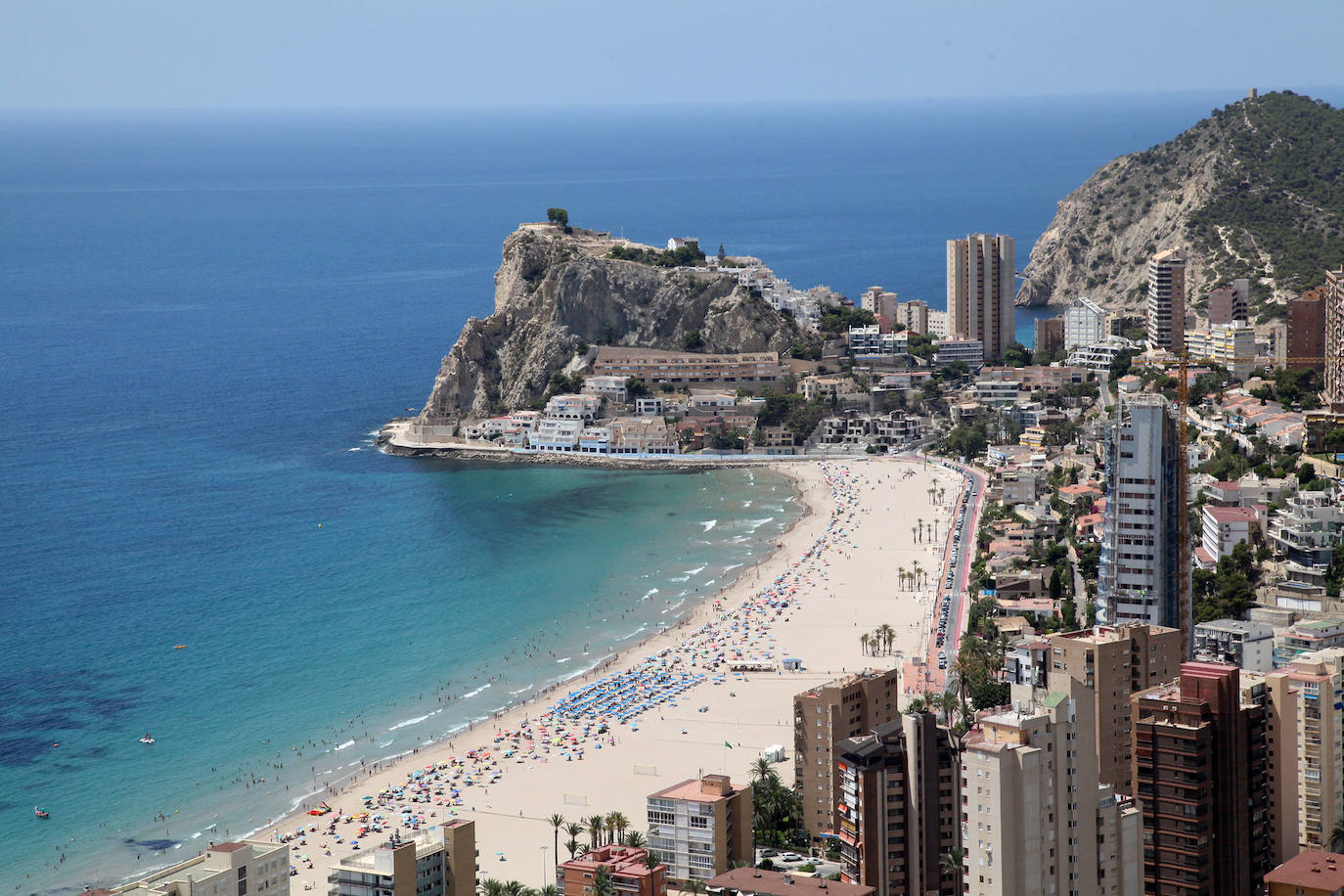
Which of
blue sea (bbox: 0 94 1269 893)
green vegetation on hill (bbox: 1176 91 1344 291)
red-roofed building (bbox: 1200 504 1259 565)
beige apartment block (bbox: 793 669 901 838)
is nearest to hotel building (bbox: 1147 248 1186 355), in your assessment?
green vegetation on hill (bbox: 1176 91 1344 291)

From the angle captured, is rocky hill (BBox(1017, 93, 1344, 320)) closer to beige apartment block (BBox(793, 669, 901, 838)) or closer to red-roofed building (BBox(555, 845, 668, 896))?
beige apartment block (BBox(793, 669, 901, 838))

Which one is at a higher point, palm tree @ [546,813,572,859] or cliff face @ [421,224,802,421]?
cliff face @ [421,224,802,421]

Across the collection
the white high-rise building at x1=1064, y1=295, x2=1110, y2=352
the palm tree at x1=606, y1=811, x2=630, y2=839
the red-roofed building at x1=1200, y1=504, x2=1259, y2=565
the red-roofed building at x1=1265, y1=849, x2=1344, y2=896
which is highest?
the white high-rise building at x1=1064, y1=295, x2=1110, y2=352

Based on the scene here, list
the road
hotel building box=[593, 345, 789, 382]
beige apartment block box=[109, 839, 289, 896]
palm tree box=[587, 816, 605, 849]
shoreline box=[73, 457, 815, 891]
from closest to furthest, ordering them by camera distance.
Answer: beige apartment block box=[109, 839, 289, 896] → palm tree box=[587, 816, 605, 849] → shoreline box=[73, 457, 815, 891] → the road → hotel building box=[593, 345, 789, 382]

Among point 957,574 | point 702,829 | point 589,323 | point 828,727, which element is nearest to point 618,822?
point 702,829

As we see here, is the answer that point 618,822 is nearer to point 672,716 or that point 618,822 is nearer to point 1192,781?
point 672,716

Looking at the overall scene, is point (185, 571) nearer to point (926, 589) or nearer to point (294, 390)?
point (926, 589)
